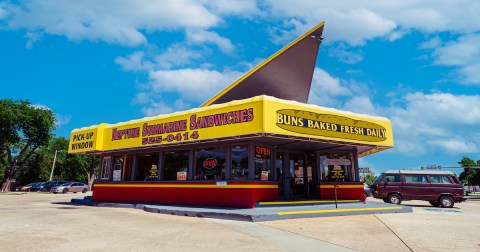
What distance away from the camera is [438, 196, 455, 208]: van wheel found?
59.6 ft

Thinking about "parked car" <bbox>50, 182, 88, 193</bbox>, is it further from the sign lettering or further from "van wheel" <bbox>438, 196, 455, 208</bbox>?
"van wheel" <bbox>438, 196, 455, 208</bbox>

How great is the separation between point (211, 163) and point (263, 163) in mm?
2446

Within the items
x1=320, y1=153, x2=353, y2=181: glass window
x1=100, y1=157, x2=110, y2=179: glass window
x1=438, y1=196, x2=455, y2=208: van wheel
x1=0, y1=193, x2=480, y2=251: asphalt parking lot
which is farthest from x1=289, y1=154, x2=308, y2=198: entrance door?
x1=100, y1=157, x2=110, y2=179: glass window

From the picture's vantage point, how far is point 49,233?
25.0ft

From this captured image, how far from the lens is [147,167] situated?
16.8 metres

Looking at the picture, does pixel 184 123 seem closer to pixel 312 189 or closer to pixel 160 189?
pixel 160 189

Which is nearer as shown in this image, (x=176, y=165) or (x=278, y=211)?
(x=278, y=211)

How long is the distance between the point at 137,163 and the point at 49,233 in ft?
32.1

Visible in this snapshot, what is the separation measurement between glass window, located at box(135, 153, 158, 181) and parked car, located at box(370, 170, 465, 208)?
13970 mm

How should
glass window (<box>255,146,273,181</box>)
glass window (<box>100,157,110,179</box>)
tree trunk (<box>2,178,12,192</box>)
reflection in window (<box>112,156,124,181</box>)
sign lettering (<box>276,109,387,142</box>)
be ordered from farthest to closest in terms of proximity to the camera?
tree trunk (<box>2,178,12,192</box>), glass window (<box>100,157,110,179</box>), reflection in window (<box>112,156,124,181</box>), glass window (<box>255,146,273,181</box>), sign lettering (<box>276,109,387,142</box>)

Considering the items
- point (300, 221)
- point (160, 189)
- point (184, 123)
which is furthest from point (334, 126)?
point (160, 189)

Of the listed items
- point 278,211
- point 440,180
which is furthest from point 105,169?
point 440,180

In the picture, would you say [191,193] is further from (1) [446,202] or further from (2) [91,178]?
(2) [91,178]

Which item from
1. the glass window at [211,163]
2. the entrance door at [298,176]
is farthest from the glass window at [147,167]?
the entrance door at [298,176]
